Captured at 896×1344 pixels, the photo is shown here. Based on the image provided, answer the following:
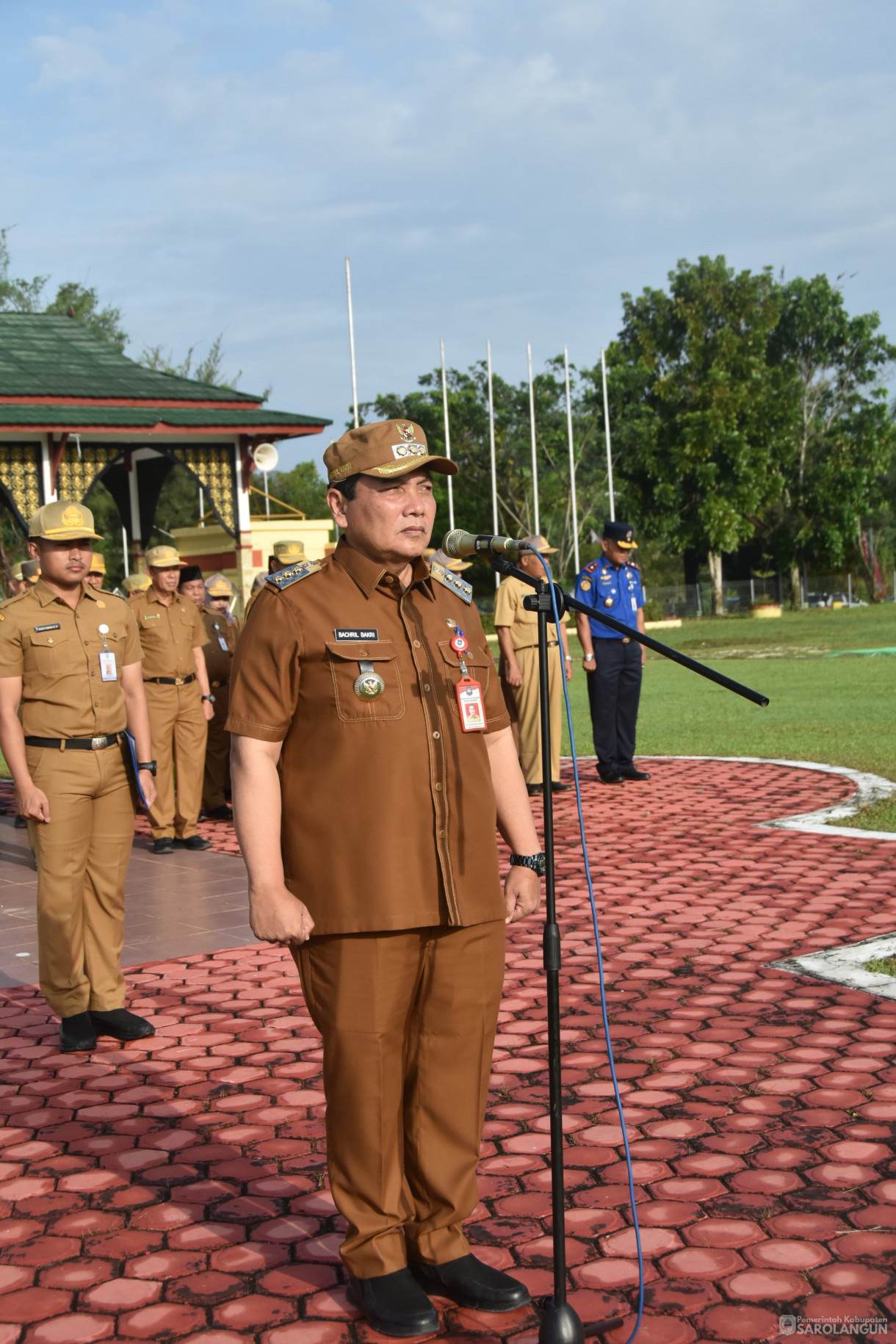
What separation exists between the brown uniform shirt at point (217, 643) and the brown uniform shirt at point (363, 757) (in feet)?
26.4

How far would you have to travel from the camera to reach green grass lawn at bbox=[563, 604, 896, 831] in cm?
1347

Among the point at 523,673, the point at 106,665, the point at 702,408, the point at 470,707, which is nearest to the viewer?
the point at 470,707

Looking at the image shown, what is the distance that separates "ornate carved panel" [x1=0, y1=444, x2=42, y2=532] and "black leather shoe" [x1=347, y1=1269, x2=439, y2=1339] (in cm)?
1884

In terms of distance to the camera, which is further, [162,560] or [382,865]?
[162,560]

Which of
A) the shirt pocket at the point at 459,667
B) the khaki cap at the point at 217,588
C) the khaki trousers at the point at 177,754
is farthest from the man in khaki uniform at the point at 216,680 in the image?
the shirt pocket at the point at 459,667

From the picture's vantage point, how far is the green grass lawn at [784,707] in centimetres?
1347

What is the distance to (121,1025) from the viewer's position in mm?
5375

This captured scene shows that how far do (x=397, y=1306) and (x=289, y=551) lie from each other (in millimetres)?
7719

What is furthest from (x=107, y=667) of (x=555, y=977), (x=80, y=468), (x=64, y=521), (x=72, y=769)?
(x=80, y=468)

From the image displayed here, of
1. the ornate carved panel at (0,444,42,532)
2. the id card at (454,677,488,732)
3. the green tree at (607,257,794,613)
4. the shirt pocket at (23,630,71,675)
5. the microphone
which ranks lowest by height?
the id card at (454,677,488,732)

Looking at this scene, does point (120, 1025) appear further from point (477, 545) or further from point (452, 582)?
point (477, 545)

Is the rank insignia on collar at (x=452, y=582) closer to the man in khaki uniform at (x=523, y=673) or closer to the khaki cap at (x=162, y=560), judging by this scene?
A: the khaki cap at (x=162, y=560)

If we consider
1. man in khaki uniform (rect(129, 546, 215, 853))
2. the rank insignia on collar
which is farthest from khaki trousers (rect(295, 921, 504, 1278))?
man in khaki uniform (rect(129, 546, 215, 853))

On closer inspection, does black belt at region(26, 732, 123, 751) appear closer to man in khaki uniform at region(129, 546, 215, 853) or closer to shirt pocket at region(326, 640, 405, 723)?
shirt pocket at region(326, 640, 405, 723)
